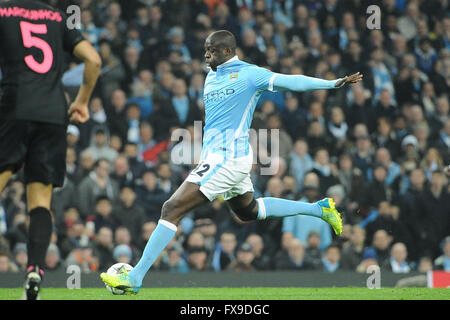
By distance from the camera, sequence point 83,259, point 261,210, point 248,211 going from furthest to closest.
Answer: point 83,259 < point 261,210 < point 248,211

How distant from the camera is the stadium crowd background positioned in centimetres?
1083

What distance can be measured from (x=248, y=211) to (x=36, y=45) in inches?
98.5

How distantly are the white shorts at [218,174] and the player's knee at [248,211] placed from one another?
1.26 ft

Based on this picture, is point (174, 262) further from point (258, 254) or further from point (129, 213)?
point (258, 254)

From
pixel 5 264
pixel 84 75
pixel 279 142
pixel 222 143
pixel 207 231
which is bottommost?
pixel 5 264

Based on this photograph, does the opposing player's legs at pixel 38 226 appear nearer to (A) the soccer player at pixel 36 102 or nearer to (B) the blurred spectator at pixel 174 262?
(A) the soccer player at pixel 36 102

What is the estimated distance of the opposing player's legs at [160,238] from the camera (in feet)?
22.5

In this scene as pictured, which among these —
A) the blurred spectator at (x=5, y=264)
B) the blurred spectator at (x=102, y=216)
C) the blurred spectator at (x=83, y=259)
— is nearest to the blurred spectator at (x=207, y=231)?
the blurred spectator at (x=102, y=216)

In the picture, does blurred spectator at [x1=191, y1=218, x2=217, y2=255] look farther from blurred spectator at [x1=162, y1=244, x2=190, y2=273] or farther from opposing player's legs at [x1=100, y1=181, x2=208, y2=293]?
opposing player's legs at [x1=100, y1=181, x2=208, y2=293]

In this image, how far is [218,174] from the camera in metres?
6.99

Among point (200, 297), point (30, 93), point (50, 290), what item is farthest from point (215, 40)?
point (50, 290)

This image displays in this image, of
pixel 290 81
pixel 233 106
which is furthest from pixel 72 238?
pixel 290 81

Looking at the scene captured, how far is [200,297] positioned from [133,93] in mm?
6354
